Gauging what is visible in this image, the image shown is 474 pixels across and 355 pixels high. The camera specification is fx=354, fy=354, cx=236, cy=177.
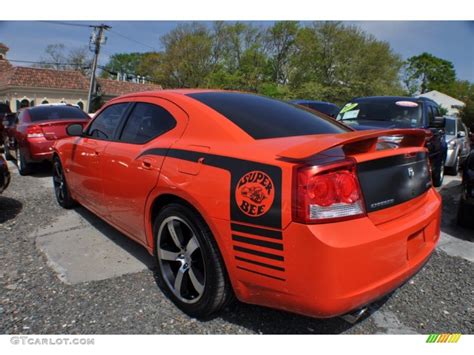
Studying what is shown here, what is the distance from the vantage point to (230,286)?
7.14 ft

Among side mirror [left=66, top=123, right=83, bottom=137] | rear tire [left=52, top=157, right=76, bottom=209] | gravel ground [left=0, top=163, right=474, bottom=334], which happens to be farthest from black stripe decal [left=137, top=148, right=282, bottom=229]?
rear tire [left=52, top=157, right=76, bottom=209]

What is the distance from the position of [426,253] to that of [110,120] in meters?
2.93

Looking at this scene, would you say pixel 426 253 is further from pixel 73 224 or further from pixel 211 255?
pixel 73 224

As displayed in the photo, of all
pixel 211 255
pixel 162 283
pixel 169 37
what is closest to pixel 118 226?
pixel 162 283

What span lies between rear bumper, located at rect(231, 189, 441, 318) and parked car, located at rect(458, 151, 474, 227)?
250 centimetres

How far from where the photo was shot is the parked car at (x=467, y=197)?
3922 mm

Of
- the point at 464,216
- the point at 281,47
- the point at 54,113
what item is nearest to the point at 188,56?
the point at 281,47

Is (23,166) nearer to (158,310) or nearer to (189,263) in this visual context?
(158,310)

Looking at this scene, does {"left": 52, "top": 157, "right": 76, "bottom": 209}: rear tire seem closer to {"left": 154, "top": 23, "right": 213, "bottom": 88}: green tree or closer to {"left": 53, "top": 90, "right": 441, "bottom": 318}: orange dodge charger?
{"left": 53, "top": 90, "right": 441, "bottom": 318}: orange dodge charger

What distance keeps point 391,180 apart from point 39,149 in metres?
6.59

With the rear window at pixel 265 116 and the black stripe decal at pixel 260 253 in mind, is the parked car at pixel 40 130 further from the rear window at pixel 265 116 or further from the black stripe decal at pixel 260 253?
the black stripe decal at pixel 260 253

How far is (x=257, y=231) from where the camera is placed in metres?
1.84

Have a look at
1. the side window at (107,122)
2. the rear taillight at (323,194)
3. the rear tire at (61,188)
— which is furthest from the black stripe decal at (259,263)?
the rear tire at (61,188)

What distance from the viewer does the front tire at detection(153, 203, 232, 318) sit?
2129 mm
